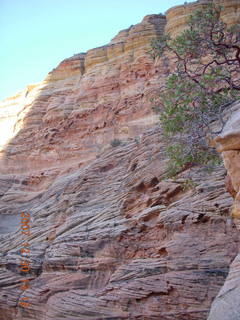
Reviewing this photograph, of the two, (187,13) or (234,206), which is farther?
(187,13)

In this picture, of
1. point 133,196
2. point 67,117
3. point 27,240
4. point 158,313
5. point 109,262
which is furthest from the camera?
point 67,117

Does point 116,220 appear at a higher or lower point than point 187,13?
lower

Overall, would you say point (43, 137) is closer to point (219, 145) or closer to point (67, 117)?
point (67, 117)

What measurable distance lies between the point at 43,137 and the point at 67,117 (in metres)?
2.46

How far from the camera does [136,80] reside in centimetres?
2519

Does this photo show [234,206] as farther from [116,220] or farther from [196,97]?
[116,220]

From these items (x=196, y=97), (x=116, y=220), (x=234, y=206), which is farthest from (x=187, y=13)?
(x=234, y=206)

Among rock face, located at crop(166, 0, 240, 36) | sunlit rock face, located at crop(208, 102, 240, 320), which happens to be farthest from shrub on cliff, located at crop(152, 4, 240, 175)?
rock face, located at crop(166, 0, 240, 36)

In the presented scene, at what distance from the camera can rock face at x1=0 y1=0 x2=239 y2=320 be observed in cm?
1038

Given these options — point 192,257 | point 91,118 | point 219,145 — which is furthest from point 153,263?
point 91,118

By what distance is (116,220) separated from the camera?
542 inches

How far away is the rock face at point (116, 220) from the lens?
34.0 ft

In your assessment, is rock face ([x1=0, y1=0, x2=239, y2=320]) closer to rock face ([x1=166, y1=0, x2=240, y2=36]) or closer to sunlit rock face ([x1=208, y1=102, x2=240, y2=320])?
sunlit rock face ([x1=208, y1=102, x2=240, y2=320])

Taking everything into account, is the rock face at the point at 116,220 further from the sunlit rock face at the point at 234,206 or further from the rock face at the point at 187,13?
the rock face at the point at 187,13
